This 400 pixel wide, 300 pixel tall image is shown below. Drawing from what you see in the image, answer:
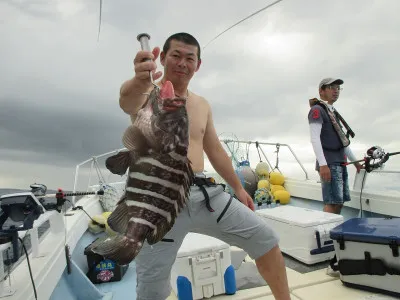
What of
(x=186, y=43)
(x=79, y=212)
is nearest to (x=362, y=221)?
(x=186, y=43)

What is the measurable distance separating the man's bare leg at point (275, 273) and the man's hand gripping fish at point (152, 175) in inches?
46.5

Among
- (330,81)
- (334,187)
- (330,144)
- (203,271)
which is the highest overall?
(330,81)

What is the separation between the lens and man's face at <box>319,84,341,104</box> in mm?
4391

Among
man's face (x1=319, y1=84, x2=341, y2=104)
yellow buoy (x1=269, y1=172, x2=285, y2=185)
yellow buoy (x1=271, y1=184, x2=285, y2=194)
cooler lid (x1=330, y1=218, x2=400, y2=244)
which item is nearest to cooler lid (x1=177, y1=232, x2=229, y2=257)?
cooler lid (x1=330, y1=218, x2=400, y2=244)

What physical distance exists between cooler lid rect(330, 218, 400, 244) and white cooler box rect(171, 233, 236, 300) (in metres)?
1.09

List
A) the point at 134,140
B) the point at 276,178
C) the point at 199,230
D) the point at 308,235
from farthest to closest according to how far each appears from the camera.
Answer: the point at 276,178
the point at 308,235
the point at 199,230
the point at 134,140

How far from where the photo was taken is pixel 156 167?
52.4 inches

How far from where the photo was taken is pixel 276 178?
6.76 metres

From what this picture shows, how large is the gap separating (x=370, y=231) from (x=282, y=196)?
3412 mm

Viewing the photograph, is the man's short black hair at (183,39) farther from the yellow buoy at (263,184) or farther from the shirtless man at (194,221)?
the yellow buoy at (263,184)

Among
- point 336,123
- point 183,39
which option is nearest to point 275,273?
point 183,39

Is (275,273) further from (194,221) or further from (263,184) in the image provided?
(263,184)

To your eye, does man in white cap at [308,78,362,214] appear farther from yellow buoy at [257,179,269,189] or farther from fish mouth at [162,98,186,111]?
fish mouth at [162,98,186,111]

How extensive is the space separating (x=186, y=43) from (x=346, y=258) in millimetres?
2450
